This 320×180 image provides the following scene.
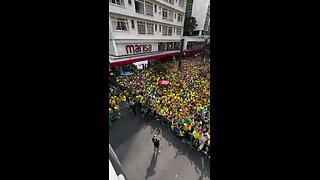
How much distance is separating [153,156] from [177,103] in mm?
3585

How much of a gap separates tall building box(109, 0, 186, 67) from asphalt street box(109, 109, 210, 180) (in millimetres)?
6803

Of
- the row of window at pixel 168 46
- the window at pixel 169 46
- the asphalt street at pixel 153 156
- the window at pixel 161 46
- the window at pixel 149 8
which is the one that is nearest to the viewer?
the asphalt street at pixel 153 156

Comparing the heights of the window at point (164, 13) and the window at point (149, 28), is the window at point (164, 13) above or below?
above

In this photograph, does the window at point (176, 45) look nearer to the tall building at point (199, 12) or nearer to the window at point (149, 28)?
the window at point (149, 28)

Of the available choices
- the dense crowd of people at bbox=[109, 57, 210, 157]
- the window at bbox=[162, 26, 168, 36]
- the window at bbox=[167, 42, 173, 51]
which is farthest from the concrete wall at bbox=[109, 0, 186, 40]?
the dense crowd of people at bbox=[109, 57, 210, 157]

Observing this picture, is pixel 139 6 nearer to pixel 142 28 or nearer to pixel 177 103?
pixel 142 28

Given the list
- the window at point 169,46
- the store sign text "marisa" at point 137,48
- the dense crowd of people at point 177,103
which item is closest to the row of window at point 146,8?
the store sign text "marisa" at point 137,48

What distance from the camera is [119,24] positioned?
36.5 feet

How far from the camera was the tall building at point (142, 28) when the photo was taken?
Answer: 10.9 meters

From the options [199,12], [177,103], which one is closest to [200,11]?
[199,12]

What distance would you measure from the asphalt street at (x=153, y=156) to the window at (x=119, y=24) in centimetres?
809

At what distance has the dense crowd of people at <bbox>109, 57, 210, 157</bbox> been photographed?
6.14 meters
